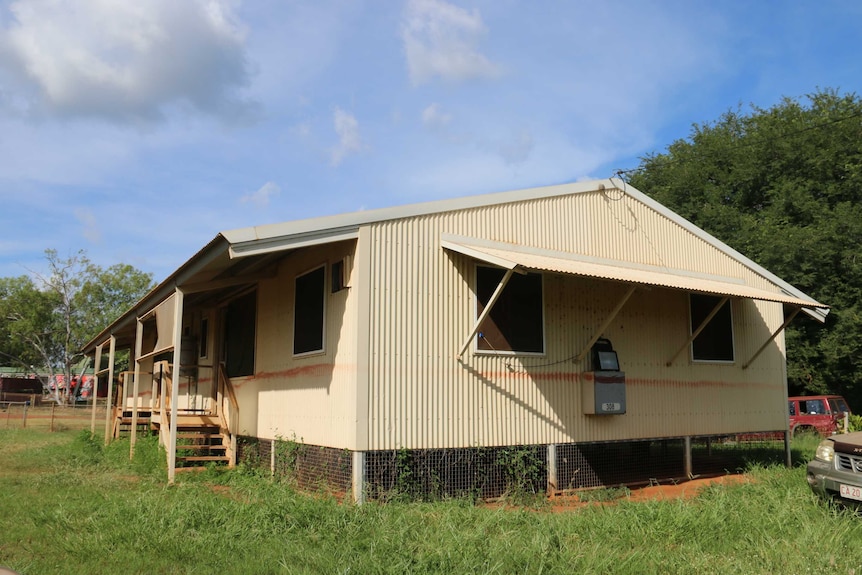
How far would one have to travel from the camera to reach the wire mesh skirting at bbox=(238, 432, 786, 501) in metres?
8.59

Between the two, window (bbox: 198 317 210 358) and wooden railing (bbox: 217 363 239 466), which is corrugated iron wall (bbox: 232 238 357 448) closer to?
wooden railing (bbox: 217 363 239 466)

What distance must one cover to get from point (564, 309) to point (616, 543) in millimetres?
4408

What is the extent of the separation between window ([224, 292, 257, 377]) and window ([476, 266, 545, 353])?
4.60 metres

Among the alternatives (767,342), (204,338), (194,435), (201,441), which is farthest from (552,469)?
(204,338)

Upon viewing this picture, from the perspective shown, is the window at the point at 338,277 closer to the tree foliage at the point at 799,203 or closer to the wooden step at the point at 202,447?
the wooden step at the point at 202,447

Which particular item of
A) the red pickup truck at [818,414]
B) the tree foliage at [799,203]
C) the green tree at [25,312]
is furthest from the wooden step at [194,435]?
the green tree at [25,312]

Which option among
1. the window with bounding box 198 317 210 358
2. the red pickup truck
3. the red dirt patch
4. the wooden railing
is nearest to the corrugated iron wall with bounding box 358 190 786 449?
the red dirt patch

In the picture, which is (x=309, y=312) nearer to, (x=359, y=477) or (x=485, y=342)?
(x=485, y=342)

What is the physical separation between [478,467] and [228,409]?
531cm

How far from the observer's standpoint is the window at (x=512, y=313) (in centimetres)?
961

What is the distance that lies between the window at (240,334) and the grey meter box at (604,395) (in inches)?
221

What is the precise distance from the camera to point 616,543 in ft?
21.4

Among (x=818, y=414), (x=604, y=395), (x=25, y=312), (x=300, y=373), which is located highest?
(x=25, y=312)

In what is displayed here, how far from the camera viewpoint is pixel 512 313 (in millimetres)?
9852
